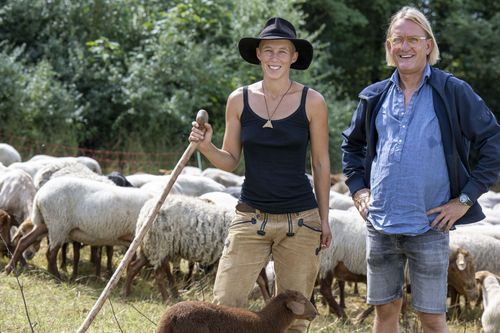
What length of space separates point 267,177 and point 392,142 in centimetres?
72

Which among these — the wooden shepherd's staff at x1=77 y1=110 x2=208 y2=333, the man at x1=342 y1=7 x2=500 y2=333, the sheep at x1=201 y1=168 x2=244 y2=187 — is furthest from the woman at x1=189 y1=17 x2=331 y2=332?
the sheep at x1=201 y1=168 x2=244 y2=187

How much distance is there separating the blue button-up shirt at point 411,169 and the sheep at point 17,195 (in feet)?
21.0

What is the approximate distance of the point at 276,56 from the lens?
167 inches

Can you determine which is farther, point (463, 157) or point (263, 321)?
point (263, 321)

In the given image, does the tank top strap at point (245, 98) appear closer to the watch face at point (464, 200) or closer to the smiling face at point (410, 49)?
the smiling face at point (410, 49)

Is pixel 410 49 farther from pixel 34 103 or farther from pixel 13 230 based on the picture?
pixel 34 103

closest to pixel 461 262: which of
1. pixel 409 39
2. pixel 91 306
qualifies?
pixel 91 306

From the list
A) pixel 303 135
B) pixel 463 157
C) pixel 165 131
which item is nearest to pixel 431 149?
pixel 463 157

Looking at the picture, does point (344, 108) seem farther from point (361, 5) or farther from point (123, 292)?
point (123, 292)

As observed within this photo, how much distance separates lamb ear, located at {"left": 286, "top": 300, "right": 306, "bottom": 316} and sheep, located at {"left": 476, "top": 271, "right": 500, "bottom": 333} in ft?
10.5

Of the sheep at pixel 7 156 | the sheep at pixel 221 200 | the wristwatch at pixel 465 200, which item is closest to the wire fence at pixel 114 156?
the sheep at pixel 7 156

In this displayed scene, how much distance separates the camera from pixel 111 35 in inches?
755

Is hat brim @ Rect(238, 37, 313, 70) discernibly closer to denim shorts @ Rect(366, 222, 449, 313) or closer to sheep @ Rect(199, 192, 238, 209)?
denim shorts @ Rect(366, 222, 449, 313)

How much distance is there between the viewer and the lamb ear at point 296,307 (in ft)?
13.7
